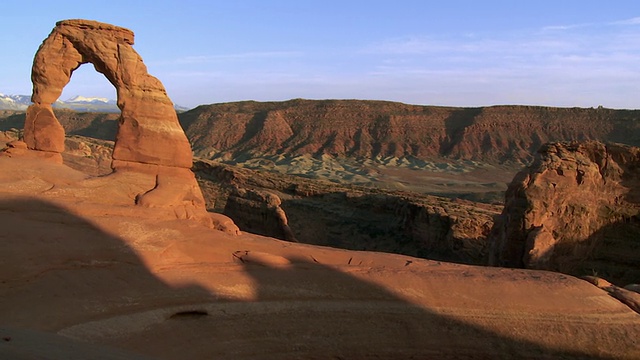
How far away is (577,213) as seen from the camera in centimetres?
1414

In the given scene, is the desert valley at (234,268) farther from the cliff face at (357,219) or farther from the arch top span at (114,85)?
the cliff face at (357,219)

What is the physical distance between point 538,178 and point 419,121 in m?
64.0

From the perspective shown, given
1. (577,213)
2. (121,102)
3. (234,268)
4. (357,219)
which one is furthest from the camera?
(357,219)

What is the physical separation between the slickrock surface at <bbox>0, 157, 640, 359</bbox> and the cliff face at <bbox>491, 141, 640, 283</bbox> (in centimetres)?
382

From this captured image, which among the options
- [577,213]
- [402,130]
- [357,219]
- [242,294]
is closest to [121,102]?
[242,294]

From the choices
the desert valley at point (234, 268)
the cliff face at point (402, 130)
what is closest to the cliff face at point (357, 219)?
the desert valley at point (234, 268)

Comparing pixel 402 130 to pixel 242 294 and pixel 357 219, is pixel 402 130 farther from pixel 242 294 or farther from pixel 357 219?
pixel 242 294

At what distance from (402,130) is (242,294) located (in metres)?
69.1

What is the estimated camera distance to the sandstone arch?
35.9ft

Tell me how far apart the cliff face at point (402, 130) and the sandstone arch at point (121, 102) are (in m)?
60.8

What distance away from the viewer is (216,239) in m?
9.34

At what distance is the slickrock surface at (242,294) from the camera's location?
7.15 metres

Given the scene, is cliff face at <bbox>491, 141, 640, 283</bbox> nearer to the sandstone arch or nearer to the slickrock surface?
the slickrock surface

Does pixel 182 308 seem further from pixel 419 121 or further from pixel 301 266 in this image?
pixel 419 121
